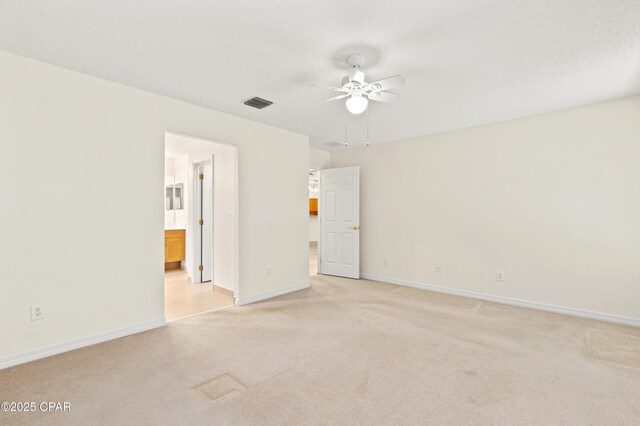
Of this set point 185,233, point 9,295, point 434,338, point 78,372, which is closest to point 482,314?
point 434,338

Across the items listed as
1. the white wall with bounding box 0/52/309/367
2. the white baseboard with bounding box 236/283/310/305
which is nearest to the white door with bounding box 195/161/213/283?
the white baseboard with bounding box 236/283/310/305

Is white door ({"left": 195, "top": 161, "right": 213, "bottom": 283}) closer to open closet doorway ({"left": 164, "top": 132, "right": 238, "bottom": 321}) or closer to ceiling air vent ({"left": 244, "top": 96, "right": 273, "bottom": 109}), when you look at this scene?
open closet doorway ({"left": 164, "top": 132, "right": 238, "bottom": 321})

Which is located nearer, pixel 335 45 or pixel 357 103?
pixel 335 45

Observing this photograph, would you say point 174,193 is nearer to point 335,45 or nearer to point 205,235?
point 205,235

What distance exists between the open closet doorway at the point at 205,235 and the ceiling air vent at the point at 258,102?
0.72 meters

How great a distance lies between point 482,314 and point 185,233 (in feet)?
18.0

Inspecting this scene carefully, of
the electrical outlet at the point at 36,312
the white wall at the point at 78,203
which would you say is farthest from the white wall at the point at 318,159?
the electrical outlet at the point at 36,312

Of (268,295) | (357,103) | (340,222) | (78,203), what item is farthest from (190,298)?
(357,103)

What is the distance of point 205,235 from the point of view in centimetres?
540

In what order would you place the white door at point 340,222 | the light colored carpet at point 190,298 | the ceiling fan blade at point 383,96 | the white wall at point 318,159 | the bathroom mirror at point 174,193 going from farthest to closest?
the bathroom mirror at point 174,193, the white wall at point 318,159, the white door at point 340,222, the light colored carpet at point 190,298, the ceiling fan blade at point 383,96

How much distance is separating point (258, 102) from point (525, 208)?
368 centimetres

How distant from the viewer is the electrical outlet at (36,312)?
260 centimetres

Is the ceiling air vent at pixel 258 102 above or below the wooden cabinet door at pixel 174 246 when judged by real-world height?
above

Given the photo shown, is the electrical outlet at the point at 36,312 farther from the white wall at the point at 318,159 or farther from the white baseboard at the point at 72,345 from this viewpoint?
the white wall at the point at 318,159
